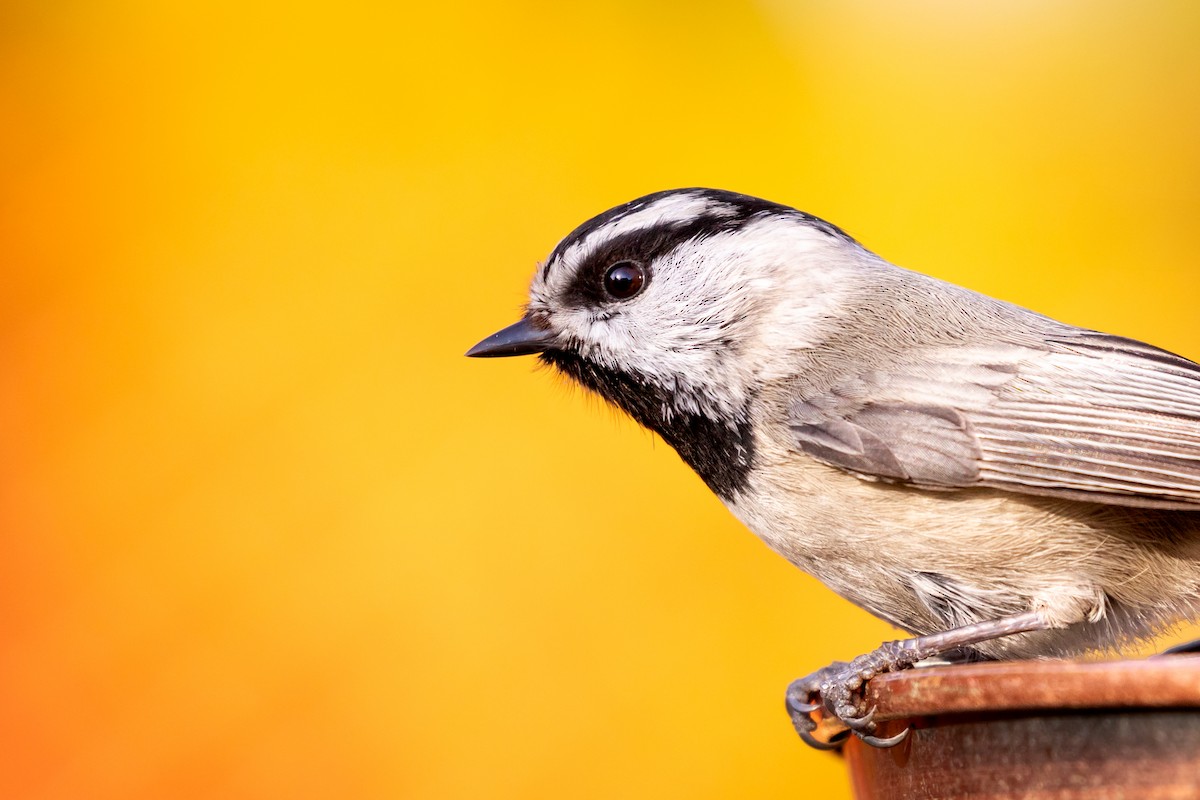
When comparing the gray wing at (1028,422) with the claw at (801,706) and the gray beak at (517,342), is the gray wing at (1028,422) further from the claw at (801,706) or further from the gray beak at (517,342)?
the gray beak at (517,342)

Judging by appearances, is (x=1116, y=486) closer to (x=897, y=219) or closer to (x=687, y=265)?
(x=687, y=265)

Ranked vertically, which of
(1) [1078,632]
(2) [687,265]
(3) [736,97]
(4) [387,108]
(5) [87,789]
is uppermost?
(3) [736,97]

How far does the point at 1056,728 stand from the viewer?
968 mm

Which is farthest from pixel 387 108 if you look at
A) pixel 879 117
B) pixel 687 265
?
pixel 687 265

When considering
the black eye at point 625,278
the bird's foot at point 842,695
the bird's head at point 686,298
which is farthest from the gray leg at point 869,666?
the black eye at point 625,278

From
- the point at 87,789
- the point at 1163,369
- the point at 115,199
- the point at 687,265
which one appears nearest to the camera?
the point at 1163,369

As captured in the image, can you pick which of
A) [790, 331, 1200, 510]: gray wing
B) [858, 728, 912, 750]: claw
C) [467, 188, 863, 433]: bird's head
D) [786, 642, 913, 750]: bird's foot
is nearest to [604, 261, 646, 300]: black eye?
[467, 188, 863, 433]: bird's head

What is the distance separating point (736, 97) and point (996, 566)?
2.17 m

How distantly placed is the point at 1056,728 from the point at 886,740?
9.5 inches

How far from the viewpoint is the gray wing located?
150cm

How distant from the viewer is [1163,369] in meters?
1.67

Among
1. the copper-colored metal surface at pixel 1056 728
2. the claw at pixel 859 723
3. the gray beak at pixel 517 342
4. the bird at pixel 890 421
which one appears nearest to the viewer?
the copper-colored metal surface at pixel 1056 728

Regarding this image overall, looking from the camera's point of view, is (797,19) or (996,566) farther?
(797,19)

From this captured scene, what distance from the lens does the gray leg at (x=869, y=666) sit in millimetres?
1419
